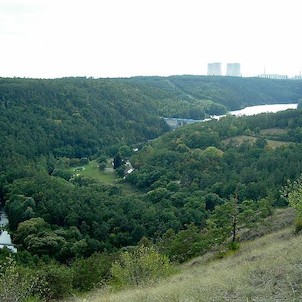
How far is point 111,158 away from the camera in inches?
3140

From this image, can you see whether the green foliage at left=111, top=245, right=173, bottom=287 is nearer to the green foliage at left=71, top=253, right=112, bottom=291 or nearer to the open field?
the green foliage at left=71, top=253, right=112, bottom=291

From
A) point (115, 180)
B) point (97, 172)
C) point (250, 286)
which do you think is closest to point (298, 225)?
point (250, 286)

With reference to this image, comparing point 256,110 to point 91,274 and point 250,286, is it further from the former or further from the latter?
point 250,286

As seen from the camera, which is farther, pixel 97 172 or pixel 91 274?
pixel 97 172

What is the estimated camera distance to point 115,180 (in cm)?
6334

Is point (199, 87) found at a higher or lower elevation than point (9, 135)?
higher

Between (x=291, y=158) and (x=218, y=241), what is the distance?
87.2 feet

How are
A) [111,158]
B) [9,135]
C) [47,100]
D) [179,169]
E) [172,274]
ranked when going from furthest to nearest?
[47,100] → [111,158] → [9,135] → [179,169] → [172,274]

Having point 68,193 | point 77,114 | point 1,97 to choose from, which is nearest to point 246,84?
point 77,114

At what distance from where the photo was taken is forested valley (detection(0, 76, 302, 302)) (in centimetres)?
2569

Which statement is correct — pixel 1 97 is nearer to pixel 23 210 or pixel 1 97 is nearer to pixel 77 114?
pixel 77 114

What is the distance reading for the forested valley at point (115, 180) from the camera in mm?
25688

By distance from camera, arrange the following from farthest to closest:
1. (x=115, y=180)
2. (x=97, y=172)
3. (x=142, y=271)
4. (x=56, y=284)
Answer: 1. (x=97, y=172)
2. (x=115, y=180)
3. (x=56, y=284)
4. (x=142, y=271)

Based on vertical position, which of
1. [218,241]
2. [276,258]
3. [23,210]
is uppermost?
[276,258]
